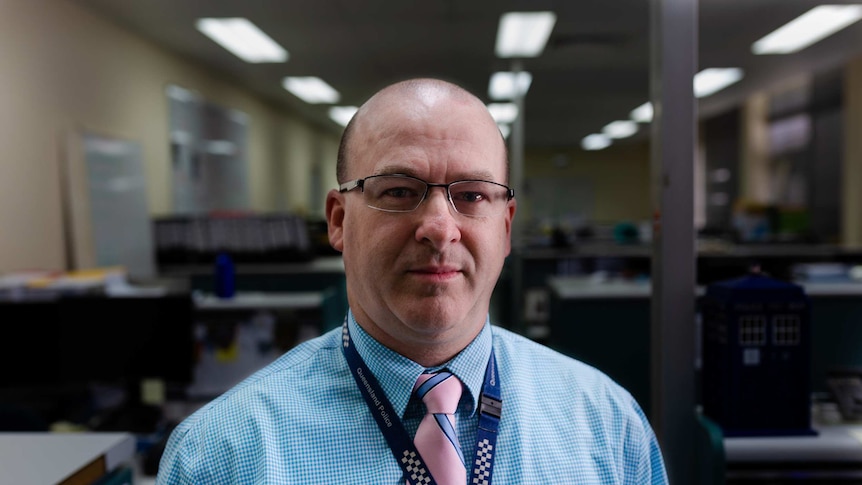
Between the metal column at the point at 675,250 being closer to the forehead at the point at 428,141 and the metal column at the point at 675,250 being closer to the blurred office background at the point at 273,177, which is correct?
the blurred office background at the point at 273,177

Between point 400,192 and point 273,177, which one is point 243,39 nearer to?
point 273,177

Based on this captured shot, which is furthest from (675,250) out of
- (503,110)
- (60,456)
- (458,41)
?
(503,110)

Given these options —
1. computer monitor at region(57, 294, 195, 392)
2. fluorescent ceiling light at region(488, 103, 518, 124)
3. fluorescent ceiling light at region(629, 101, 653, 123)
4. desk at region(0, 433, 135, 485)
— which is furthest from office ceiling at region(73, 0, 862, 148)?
desk at region(0, 433, 135, 485)

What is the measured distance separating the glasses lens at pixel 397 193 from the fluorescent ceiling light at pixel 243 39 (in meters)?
4.50

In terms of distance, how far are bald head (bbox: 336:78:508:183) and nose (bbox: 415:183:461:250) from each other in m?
0.12

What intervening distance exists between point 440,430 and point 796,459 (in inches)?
46.3

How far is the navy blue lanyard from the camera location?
0.89m

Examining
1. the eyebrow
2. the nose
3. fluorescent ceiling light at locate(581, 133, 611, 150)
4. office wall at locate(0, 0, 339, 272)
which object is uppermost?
fluorescent ceiling light at locate(581, 133, 611, 150)

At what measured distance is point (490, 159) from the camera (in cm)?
94

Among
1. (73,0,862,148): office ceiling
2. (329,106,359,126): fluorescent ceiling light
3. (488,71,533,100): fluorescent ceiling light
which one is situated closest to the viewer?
(73,0,862,148): office ceiling

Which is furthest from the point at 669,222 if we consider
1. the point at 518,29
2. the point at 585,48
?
the point at 585,48

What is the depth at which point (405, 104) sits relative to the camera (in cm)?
94

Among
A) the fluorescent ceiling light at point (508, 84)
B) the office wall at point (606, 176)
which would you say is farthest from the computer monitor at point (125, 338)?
the office wall at point (606, 176)

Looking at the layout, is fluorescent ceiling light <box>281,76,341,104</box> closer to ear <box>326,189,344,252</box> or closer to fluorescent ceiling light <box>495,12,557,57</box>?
fluorescent ceiling light <box>495,12,557,57</box>
